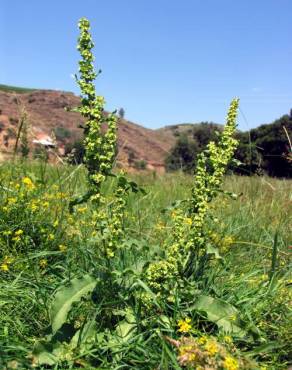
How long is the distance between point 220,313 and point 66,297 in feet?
2.72

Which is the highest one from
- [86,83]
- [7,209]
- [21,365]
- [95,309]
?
[86,83]

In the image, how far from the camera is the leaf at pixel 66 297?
230 cm

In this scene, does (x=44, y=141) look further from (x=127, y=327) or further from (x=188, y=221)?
(x=127, y=327)

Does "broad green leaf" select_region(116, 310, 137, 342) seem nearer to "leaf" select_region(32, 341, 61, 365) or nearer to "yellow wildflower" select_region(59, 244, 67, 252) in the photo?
"leaf" select_region(32, 341, 61, 365)

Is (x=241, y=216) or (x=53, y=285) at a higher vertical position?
(x=241, y=216)

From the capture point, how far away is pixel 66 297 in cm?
234

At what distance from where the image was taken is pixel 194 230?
2709mm

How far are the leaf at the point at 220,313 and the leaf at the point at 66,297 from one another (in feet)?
1.98

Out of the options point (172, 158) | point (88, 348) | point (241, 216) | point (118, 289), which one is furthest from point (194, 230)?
point (172, 158)

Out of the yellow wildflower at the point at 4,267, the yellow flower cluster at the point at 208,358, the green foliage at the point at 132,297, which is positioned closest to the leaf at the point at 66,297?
the green foliage at the point at 132,297

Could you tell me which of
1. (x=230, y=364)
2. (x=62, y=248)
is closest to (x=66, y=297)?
(x=230, y=364)

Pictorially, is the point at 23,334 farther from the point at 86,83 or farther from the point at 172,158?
the point at 172,158

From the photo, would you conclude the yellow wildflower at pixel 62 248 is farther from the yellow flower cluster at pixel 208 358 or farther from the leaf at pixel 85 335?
the yellow flower cluster at pixel 208 358

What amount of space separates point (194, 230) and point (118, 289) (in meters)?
0.55
